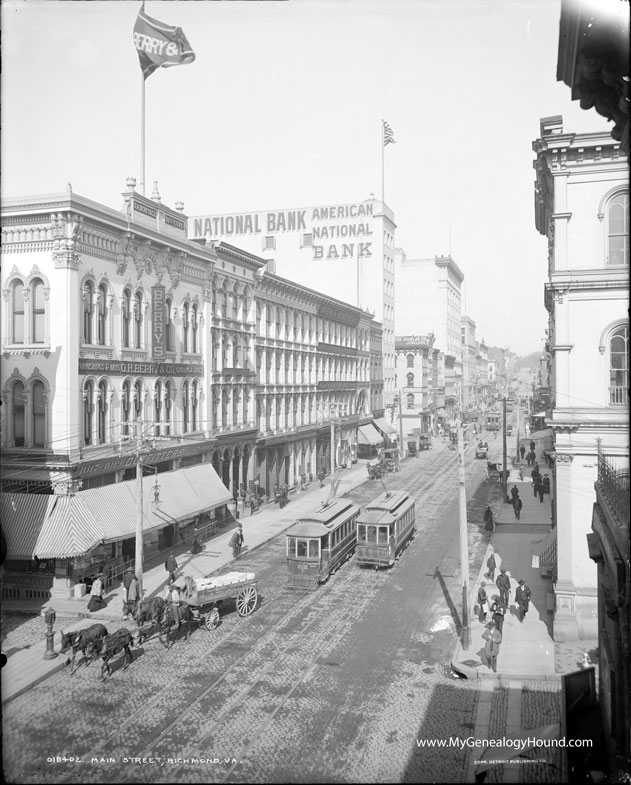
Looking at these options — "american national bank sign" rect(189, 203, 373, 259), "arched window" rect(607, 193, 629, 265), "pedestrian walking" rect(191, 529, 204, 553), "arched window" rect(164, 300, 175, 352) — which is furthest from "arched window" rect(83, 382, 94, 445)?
"american national bank sign" rect(189, 203, 373, 259)

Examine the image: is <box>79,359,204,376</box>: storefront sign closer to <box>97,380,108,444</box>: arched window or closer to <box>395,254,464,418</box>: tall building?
<box>97,380,108,444</box>: arched window

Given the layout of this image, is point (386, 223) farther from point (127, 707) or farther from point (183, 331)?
point (127, 707)

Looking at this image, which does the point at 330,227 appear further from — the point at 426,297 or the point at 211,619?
the point at 211,619

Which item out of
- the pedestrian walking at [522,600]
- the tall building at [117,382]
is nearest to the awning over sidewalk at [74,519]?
the tall building at [117,382]

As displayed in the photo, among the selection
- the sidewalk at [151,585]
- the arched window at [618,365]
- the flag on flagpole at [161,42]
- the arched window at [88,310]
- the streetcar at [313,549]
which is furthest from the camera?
the arched window at [88,310]

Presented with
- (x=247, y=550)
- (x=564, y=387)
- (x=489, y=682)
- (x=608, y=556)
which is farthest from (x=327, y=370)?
(x=608, y=556)

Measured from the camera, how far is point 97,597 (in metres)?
22.7

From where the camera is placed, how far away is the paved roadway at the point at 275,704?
1242 centimetres

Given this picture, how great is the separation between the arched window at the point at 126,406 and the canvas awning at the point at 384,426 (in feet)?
148

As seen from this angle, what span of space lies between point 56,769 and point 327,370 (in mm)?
48782

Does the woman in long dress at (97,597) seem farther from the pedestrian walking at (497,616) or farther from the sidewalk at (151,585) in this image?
the pedestrian walking at (497,616)

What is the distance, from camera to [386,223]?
73188mm

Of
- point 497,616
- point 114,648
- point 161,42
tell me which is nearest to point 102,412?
point 114,648

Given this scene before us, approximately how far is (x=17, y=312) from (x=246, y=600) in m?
13.6
